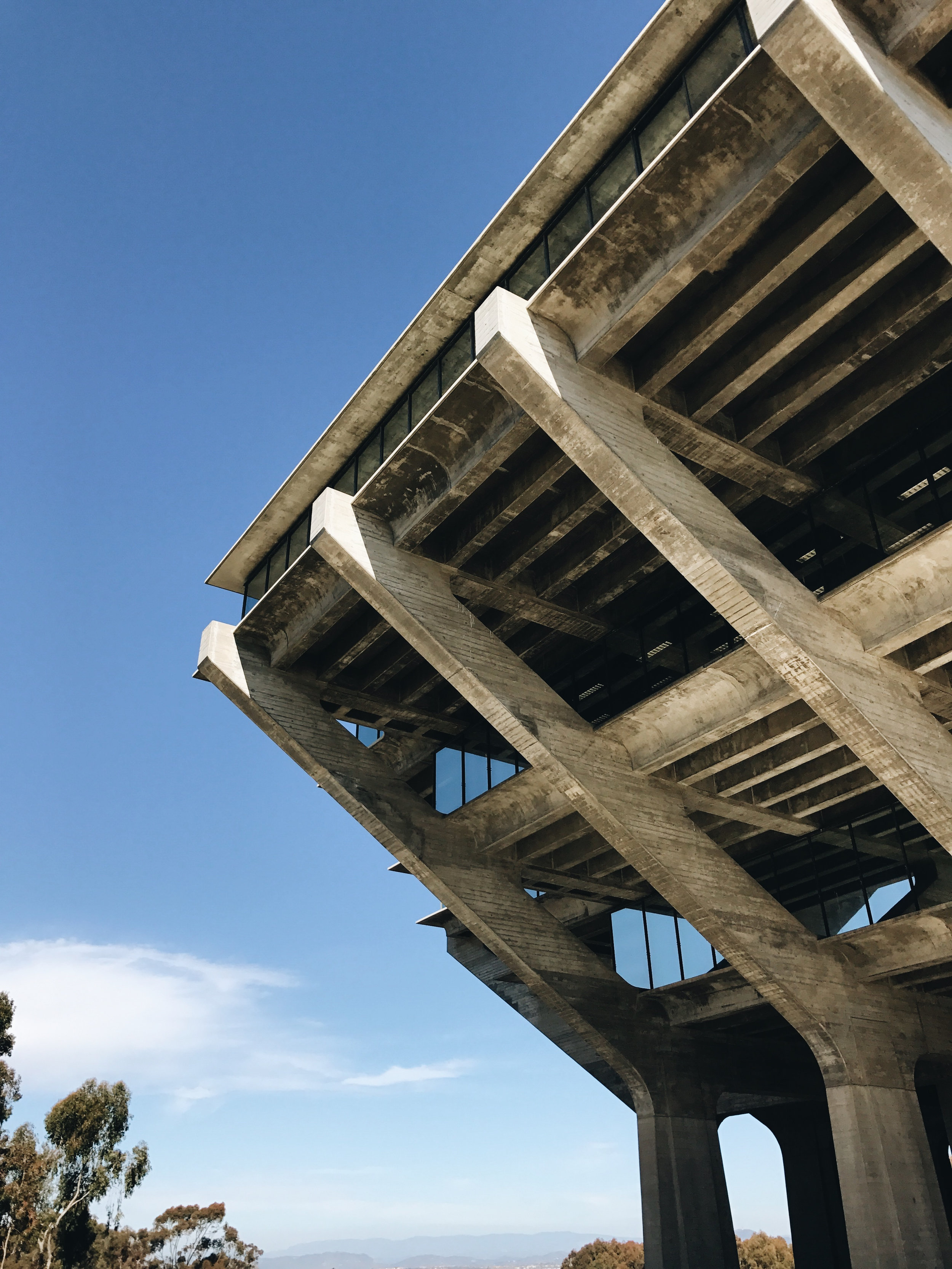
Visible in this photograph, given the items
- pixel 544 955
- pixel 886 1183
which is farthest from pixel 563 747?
pixel 886 1183

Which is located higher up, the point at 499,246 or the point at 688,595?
the point at 499,246

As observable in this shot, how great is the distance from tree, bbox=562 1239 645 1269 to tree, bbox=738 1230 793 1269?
624 centimetres

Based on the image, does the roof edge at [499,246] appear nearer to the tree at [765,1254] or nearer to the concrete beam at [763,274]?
the concrete beam at [763,274]

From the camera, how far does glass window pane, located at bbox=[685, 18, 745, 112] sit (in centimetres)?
1249

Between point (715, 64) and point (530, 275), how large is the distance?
4.09 metres

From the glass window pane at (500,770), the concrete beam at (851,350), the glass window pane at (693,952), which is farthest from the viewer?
the glass window pane at (693,952)

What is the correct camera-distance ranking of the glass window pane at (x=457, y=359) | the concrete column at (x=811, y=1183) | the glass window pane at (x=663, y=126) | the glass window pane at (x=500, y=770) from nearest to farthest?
the glass window pane at (x=663, y=126)
the glass window pane at (x=457, y=359)
the glass window pane at (x=500, y=770)
the concrete column at (x=811, y=1183)

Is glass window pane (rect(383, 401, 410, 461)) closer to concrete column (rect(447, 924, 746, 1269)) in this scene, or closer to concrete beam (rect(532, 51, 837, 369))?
concrete beam (rect(532, 51, 837, 369))

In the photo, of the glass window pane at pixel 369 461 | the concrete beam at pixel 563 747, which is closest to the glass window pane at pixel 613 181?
the glass window pane at pixel 369 461

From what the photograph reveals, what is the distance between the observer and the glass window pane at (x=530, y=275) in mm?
15445

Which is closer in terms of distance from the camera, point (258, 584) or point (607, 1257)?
point (258, 584)

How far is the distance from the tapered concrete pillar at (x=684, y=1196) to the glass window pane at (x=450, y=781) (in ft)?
29.7

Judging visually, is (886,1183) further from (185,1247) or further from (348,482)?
(185,1247)

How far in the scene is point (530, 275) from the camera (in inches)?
619
